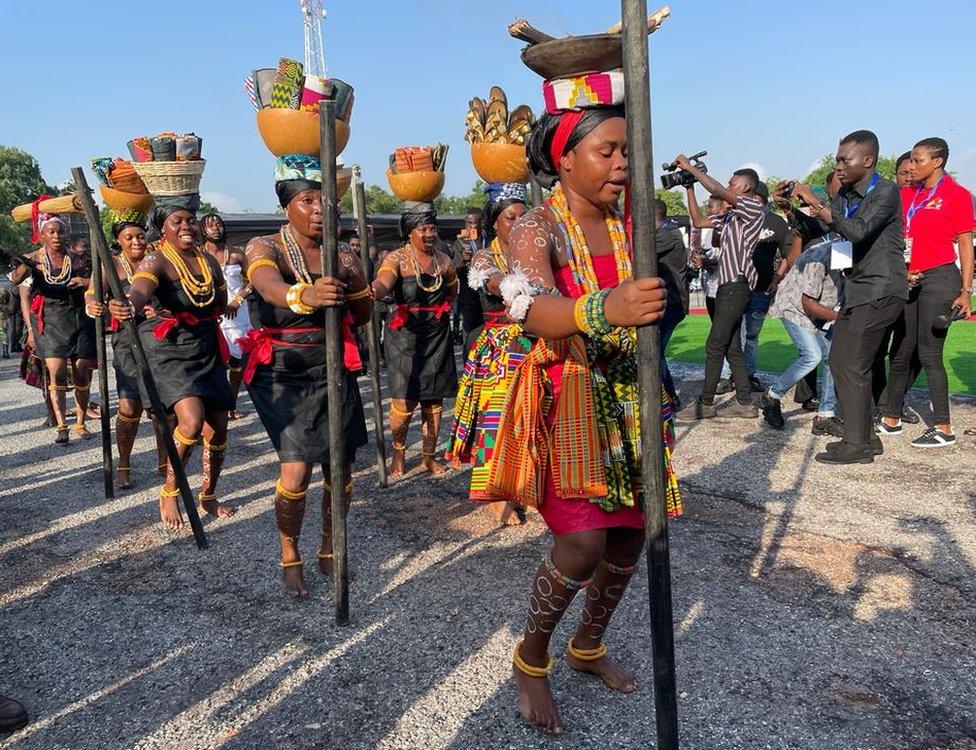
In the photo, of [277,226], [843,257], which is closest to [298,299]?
[843,257]

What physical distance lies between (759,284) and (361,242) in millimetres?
4343

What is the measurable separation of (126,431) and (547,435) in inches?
167

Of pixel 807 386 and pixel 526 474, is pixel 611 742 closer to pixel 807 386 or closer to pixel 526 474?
pixel 526 474

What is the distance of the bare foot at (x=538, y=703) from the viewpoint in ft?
8.27

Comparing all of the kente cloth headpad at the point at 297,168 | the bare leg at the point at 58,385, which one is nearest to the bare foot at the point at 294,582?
the kente cloth headpad at the point at 297,168

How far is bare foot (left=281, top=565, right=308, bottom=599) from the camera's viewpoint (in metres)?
3.65

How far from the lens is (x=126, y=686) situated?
2.90m

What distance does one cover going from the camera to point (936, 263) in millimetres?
5805

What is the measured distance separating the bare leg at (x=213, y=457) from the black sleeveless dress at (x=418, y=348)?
1376mm

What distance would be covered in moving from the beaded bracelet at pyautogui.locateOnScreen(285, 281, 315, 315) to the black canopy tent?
1206 cm

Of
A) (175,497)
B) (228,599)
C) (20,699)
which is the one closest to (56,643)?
(20,699)

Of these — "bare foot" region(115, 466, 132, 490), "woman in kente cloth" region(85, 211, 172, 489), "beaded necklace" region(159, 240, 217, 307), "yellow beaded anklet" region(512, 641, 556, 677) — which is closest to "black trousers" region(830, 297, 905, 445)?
"yellow beaded anklet" region(512, 641, 556, 677)

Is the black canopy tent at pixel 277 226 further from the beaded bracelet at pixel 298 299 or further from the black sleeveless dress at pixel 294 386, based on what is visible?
the beaded bracelet at pixel 298 299

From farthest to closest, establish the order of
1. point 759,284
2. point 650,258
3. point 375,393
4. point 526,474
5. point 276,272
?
point 759,284
point 375,393
point 276,272
point 526,474
point 650,258
